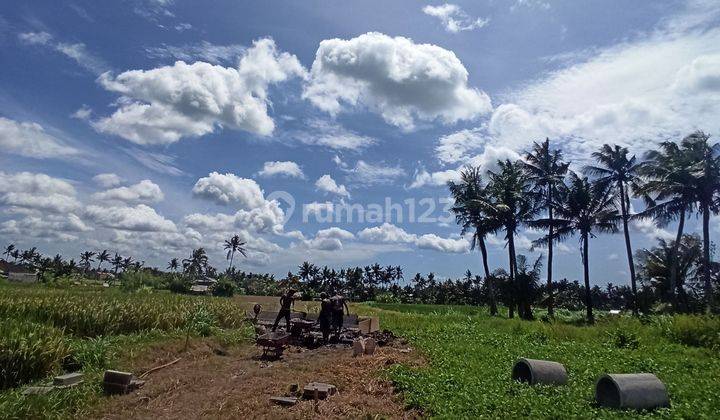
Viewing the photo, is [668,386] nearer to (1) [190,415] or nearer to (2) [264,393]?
(2) [264,393]

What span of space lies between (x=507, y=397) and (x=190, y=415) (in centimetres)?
578

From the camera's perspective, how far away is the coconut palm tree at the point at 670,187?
98.8ft

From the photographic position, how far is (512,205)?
39688 millimetres

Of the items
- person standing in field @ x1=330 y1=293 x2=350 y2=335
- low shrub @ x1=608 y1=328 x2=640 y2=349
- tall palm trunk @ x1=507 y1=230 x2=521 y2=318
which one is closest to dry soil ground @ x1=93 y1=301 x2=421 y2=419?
person standing in field @ x1=330 y1=293 x2=350 y2=335

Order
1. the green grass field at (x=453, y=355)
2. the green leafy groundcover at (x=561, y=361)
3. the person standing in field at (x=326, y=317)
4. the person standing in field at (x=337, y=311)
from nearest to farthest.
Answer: the green leafy groundcover at (x=561, y=361), the green grass field at (x=453, y=355), the person standing in field at (x=326, y=317), the person standing in field at (x=337, y=311)

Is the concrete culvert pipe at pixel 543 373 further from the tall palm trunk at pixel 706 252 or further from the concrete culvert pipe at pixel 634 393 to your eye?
the tall palm trunk at pixel 706 252

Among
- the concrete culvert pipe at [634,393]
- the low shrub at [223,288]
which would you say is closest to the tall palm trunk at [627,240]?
the concrete culvert pipe at [634,393]

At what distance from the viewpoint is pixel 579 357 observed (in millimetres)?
13359

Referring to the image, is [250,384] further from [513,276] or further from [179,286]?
[179,286]

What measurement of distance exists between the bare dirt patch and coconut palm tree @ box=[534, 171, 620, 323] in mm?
26842

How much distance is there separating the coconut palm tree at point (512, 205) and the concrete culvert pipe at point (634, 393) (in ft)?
100.0

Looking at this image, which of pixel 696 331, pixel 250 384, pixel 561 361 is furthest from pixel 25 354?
pixel 696 331

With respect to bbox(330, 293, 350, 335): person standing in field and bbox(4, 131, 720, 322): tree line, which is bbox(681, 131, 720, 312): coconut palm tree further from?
bbox(330, 293, 350, 335): person standing in field

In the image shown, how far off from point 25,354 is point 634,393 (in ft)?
40.9
